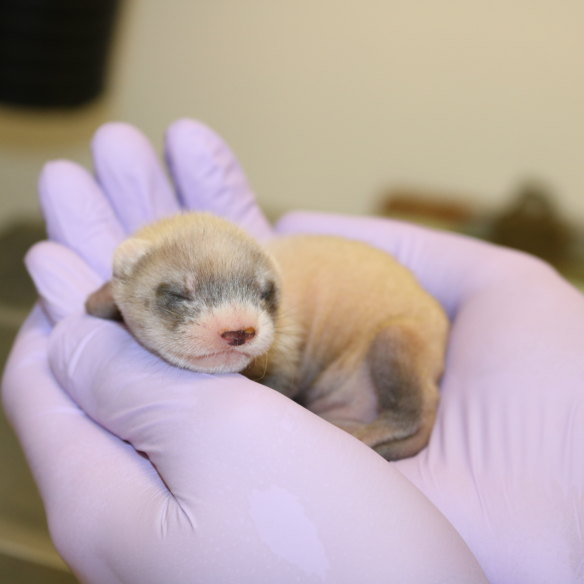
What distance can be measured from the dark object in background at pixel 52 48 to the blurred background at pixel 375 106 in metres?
0.38

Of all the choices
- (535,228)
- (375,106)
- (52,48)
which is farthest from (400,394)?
(375,106)

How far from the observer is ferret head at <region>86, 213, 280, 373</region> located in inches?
39.9

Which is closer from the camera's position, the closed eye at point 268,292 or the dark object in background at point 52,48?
the closed eye at point 268,292

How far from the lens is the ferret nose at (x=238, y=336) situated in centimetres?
100

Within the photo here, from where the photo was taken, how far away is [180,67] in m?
2.58

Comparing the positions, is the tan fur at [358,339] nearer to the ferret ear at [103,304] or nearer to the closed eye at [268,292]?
the closed eye at [268,292]

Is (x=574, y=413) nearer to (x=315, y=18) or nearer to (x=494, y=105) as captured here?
(x=494, y=105)

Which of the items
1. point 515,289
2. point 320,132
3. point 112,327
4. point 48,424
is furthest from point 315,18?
point 48,424

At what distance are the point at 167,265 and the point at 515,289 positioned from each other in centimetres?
70

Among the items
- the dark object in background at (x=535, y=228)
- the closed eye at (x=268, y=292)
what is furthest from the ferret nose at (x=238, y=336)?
the dark object in background at (x=535, y=228)

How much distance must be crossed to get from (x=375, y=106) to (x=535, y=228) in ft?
2.20

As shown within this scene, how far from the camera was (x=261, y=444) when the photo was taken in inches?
37.9

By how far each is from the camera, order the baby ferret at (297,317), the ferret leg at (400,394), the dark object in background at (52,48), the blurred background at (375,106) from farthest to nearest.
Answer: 1. the blurred background at (375,106)
2. the dark object in background at (52,48)
3. the ferret leg at (400,394)
4. the baby ferret at (297,317)

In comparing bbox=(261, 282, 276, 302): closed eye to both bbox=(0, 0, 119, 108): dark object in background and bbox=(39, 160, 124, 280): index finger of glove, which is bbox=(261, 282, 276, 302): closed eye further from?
bbox=(0, 0, 119, 108): dark object in background
